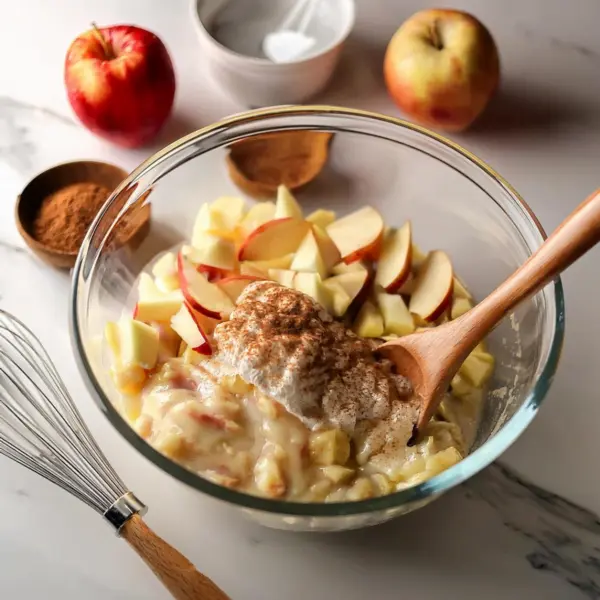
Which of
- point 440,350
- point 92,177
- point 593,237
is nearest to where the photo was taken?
point 593,237

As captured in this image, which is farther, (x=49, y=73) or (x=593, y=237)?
(x=49, y=73)

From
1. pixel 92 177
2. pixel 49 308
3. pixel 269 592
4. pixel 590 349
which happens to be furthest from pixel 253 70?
pixel 269 592

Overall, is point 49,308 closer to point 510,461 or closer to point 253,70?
point 253,70

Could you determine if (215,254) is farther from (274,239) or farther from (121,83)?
(121,83)

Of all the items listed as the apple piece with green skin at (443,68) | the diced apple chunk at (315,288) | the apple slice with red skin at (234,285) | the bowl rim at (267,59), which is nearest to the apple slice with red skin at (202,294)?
the apple slice with red skin at (234,285)

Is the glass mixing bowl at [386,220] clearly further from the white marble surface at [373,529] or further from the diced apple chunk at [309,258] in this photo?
the diced apple chunk at [309,258]
